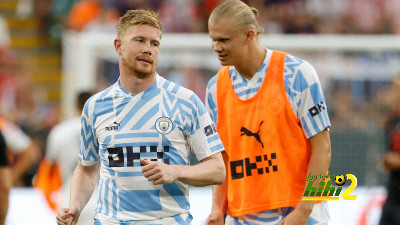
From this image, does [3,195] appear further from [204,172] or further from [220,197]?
[204,172]

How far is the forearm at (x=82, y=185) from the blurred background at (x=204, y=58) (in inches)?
141

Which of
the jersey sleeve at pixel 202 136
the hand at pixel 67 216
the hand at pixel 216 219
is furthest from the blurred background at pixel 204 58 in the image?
the hand at pixel 67 216

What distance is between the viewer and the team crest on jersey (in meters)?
4.13

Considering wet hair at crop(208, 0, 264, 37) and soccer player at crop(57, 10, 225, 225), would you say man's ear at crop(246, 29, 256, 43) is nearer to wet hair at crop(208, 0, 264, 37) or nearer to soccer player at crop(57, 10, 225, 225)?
wet hair at crop(208, 0, 264, 37)

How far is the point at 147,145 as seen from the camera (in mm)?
4117

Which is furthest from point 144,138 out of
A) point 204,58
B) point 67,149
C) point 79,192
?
point 204,58

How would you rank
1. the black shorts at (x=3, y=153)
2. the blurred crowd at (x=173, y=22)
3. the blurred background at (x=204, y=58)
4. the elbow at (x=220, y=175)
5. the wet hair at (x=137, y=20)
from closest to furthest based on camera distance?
1. the elbow at (x=220, y=175)
2. the wet hair at (x=137, y=20)
3. the black shorts at (x=3, y=153)
4. the blurred background at (x=204, y=58)
5. the blurred crowd at (x=173, y=22)

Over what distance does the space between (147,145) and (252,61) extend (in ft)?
3.24

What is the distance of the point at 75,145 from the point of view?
25.1 feet

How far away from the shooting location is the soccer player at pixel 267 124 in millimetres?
4605

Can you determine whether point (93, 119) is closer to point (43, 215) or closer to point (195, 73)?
point (43, 215)

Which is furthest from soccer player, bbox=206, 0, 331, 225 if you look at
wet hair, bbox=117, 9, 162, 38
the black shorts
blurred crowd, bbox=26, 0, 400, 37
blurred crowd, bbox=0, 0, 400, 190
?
blurred crowd, bbox=26, 0, 400, 37

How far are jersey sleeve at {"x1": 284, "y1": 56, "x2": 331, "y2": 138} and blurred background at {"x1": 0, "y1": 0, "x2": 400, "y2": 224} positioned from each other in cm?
275

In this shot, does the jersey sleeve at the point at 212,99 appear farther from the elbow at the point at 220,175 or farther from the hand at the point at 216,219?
the elbow at the point at 220,175
